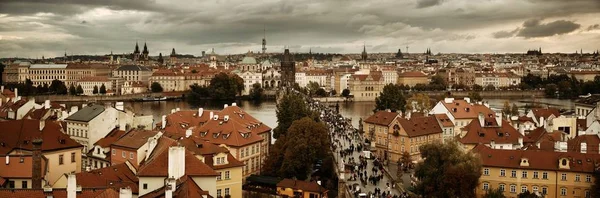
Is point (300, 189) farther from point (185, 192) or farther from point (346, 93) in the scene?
point (346, 93)

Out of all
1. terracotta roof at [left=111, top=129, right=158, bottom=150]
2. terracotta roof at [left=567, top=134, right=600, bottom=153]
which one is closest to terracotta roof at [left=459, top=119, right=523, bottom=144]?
terracotta roof at [left=567, top=134, right=600, bottom=153]

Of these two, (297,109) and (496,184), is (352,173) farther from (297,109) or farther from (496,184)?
(297,109)

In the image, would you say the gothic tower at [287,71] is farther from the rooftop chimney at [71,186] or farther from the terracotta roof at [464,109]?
the rooftop chimney at [71,186]

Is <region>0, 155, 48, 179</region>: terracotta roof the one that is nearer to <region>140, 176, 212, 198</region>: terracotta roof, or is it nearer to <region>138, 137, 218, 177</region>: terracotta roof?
<region>138, 137, 218, 177</region>: terracotta roof

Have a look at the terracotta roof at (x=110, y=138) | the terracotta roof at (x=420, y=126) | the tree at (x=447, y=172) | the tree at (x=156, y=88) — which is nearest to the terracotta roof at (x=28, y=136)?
the terracotta roof at (x=110, y=138)

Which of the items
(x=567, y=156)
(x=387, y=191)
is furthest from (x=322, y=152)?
(x=567, y=156)

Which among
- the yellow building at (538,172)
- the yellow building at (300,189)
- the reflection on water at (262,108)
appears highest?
the yellow building at (538,172)
